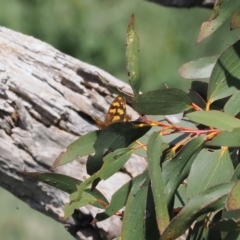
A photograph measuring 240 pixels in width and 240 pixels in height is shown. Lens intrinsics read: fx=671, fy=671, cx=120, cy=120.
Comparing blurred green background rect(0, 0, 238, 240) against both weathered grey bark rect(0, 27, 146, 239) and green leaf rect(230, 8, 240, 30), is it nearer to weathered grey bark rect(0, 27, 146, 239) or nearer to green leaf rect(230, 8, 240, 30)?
weathered grey bark rect(0, 27, 146, 239)

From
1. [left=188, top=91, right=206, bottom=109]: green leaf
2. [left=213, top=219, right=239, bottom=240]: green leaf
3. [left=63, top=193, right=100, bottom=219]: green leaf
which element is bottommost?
[left=63, top=193, right=100, bottom=219]: green leaf

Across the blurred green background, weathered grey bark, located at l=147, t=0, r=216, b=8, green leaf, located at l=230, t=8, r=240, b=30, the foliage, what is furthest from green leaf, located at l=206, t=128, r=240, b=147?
the blurred green background

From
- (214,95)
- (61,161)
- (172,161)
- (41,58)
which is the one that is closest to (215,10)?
(214,95)

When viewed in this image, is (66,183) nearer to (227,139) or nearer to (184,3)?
(227,139)

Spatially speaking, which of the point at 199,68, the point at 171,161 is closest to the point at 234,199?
the point at 171,161

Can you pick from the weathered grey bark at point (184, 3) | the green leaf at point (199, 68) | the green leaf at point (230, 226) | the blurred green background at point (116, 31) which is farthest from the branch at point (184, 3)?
the green leaf at point (230, 226)

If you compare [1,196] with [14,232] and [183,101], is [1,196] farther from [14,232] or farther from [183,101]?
[183,101]

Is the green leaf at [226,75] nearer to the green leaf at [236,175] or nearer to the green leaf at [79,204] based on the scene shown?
the green leaf at [236,175]
